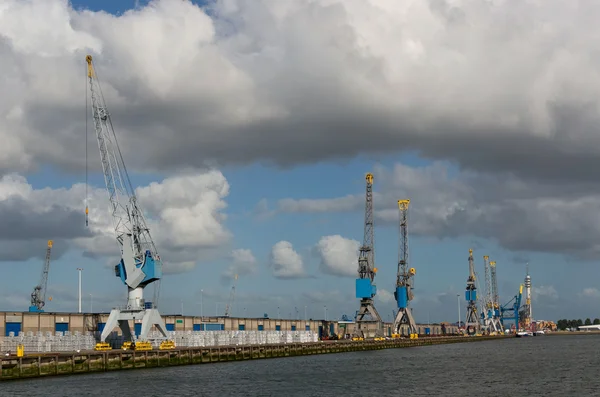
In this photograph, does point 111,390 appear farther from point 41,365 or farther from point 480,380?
point 480,380

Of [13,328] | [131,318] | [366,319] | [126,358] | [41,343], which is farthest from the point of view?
[366,319]

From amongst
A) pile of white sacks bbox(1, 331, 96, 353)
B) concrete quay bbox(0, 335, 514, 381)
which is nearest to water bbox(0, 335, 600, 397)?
concrete quay bbox(0, 335, 514, 381)

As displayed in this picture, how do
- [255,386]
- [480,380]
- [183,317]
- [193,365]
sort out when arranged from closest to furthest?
[255,386], [480,380], [193,365], [183,317]

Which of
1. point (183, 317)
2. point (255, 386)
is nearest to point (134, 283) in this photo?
point (255, 386)

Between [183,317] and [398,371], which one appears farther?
[183,317]

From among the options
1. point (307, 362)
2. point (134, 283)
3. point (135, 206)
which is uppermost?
point (135, 206)

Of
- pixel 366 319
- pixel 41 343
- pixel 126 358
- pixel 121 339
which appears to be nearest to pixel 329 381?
pixel 126 358

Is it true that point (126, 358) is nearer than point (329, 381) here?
No

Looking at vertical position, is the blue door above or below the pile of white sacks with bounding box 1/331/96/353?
above

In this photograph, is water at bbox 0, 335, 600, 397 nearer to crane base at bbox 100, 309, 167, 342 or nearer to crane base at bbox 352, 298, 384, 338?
crane base at bbox 100, 309, 167, 342

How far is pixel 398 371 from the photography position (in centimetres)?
9706

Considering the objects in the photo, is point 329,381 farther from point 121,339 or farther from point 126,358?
point 121,339

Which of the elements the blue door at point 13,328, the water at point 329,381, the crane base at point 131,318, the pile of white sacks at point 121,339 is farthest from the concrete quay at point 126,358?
the blue door at point 13,328

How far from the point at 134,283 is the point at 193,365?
14.3 meters
